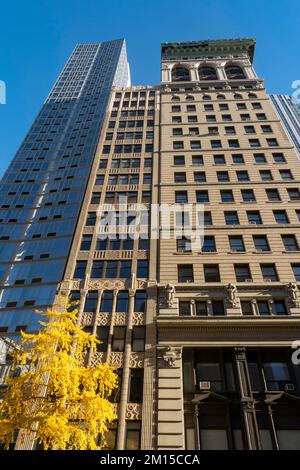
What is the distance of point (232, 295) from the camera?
83.1 ft

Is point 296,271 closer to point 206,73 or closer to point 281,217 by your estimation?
point 281,217

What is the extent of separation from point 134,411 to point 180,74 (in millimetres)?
53233

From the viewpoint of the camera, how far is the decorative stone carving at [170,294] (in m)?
25.2

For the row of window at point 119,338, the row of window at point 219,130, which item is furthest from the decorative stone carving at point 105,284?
the row of window at point 219,130

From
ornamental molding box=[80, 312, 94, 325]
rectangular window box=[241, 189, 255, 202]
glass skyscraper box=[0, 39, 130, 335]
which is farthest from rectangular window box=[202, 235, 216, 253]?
glass skyscraper box=[0, 39, 130, 335]

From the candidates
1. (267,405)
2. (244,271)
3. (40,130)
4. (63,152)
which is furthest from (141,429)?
(40,130)

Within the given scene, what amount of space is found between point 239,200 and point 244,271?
8.39m

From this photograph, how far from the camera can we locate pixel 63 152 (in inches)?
1860

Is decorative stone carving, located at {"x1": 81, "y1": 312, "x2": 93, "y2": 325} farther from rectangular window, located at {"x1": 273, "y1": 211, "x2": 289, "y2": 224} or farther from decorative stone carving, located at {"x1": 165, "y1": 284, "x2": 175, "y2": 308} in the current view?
rectangular window, located at {"x1": 273, "y1": 211, "x2": 289, "y2": 224}

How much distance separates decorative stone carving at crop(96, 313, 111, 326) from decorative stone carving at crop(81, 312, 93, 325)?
0.56 m

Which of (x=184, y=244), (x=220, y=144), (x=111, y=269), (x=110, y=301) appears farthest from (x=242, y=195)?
(x=110, y=301)

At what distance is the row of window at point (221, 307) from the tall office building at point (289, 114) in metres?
80.7

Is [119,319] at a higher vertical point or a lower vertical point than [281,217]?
lower

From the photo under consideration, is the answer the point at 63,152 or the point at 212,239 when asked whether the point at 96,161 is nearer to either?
the point at 63,152
